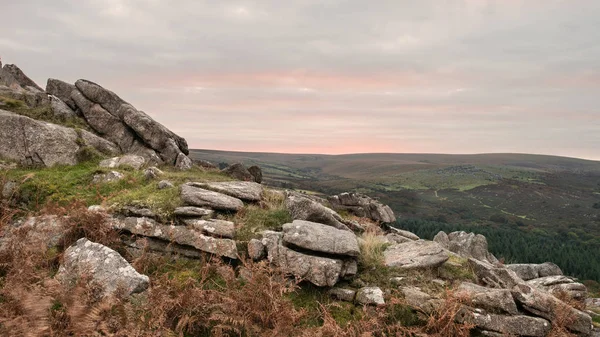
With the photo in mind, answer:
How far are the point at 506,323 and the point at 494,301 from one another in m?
0.65

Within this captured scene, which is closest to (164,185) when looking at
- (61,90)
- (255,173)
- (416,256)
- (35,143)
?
(35,143)

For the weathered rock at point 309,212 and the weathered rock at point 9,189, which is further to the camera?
the weathered rock at point 309,212

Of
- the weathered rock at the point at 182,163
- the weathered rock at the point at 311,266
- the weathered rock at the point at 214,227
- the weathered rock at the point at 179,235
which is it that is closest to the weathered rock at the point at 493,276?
the weathered rock at the point at 311,266

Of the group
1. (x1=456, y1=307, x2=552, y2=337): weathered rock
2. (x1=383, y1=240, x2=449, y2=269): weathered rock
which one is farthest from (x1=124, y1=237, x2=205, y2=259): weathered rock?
(x1=456, y1=307, x2=552, y2=337): weathered rock

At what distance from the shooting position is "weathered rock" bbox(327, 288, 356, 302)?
33.2 feet

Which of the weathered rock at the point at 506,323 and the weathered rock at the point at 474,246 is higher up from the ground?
the weathered rock at the point at 506,323

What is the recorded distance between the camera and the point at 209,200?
44.1 feet

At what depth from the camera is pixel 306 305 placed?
973 cm

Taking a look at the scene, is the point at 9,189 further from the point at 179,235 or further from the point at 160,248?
the point at 179,235

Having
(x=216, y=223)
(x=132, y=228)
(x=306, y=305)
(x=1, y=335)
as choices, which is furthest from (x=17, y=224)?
(x=306, y=305)

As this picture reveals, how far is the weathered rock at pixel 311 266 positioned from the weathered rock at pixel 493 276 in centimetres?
478

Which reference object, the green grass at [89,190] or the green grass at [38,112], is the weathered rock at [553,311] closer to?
the green grass at [89,190]

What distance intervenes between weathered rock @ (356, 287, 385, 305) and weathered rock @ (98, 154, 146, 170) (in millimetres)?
14152

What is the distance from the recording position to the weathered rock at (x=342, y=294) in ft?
33.2
